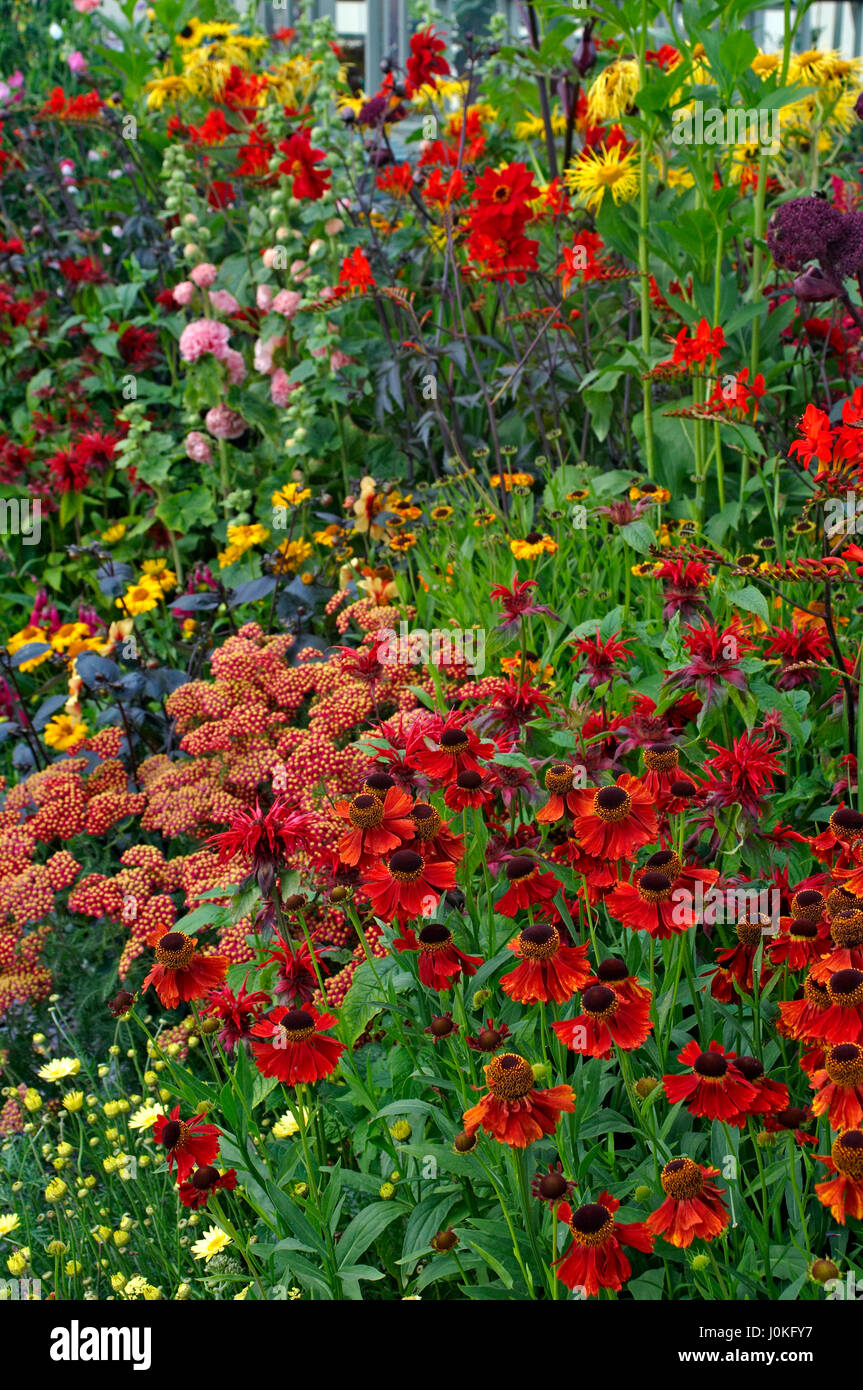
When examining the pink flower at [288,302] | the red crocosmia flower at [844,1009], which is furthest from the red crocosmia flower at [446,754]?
the pink flower at [288,302]

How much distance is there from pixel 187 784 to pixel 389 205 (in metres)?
2.98

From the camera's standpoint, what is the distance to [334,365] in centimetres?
371

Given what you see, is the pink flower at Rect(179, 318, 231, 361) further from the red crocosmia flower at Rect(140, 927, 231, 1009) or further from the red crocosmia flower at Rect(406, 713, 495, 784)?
the red crocosmia flower at Rect(140, 927, 231, 1009)

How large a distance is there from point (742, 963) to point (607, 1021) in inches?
12.8

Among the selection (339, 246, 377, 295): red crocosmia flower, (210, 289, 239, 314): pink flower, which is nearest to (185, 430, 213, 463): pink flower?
(210, 289, 239, 314): pink flower

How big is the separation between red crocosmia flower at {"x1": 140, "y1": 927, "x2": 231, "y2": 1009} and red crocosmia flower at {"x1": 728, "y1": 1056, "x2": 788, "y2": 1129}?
0.60 meters

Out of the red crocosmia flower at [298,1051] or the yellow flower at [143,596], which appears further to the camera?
the yellow flower at [143,596]

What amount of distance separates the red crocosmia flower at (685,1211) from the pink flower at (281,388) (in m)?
3.21

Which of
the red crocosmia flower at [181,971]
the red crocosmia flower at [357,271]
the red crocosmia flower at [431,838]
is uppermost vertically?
the red crocosmia flower at [357,271]

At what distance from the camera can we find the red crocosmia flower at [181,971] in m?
1.28

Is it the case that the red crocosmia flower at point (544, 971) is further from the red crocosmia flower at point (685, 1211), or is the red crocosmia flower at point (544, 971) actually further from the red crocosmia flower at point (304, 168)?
the red crocosmia flower at point (304, 168)

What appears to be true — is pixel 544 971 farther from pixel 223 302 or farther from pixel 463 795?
pixel 223 302
